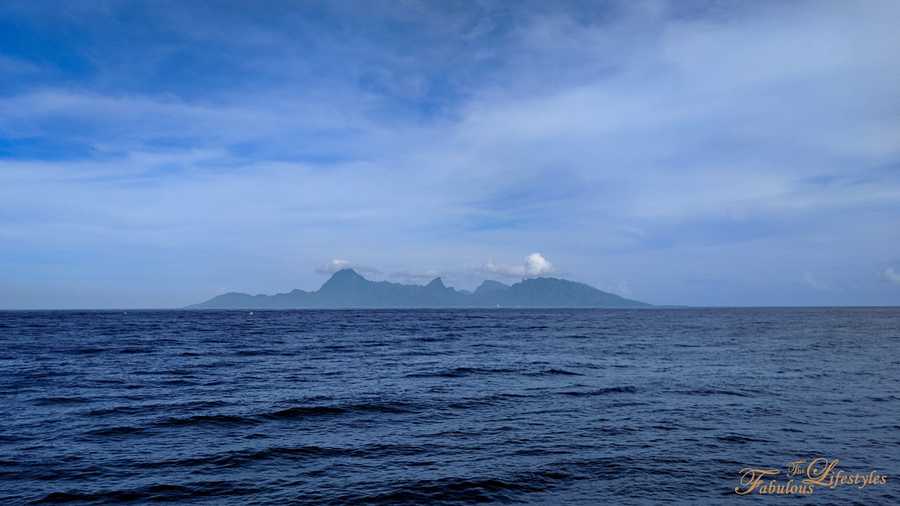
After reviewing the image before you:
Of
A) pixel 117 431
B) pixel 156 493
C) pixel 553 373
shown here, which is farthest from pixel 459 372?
pixel 156 493

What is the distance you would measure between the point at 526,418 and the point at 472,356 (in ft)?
94.8

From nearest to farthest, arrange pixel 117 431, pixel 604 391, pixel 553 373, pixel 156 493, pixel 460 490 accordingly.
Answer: pixel 156 493, pixel 460 490, pixel 117 431, pixel 604 391, pixel 553 373

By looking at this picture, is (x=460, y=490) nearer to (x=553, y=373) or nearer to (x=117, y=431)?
(x=117, y=431)

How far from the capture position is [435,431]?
23391 millimetres

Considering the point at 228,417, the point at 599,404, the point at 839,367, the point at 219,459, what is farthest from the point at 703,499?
the point at 839,367

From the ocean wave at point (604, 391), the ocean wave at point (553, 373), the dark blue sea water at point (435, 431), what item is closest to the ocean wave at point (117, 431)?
the dark blue sea water at point (435, 431)

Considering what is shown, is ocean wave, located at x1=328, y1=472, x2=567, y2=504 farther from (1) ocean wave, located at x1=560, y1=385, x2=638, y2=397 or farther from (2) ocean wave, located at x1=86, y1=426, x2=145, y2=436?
(1) ocean wave, located at x1=560, y1=385, x2=638, y2=397

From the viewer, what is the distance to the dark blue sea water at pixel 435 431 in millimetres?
16609

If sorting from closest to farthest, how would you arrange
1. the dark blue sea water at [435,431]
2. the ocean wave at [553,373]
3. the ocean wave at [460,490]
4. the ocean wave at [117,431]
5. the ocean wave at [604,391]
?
the ocean wave at [460,490] → the dark blue sea water at [435,431] → the ocean wave at [117,431] → the ocean wave at [604,391] → the ocean wave at [553,373]

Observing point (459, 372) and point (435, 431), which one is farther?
point (459, 372)

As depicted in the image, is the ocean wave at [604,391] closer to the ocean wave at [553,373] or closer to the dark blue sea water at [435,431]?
the dark blue sea water at [435,431]

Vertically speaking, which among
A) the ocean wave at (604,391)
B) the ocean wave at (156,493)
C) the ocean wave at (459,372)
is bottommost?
the ocean wave at (459,372)

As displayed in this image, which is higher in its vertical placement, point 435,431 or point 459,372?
point 435,431

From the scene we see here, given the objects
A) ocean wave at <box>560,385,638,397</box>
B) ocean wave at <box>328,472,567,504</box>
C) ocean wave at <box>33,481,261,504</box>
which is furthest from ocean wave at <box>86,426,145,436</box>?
ocean wave at <box>560,385,638,397</box>
